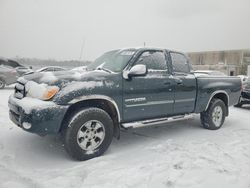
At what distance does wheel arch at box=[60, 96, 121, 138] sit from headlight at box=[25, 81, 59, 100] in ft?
0.98

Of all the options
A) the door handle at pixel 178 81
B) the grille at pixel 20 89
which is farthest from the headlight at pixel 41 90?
the door handle at pixel 178 81

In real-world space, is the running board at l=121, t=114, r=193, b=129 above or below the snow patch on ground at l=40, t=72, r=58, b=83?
below

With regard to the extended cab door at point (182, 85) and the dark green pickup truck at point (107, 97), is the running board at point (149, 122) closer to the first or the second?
the dark green pickup truck at point (107, 97)

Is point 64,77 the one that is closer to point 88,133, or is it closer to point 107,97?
point 107,97

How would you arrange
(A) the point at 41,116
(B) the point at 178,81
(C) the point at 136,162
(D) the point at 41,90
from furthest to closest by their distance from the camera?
(B) the point at 178,81 → (C) the point at 136,162 → (D) the point at 41,90 → (A) the point at 41,116

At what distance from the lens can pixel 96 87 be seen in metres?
3.89

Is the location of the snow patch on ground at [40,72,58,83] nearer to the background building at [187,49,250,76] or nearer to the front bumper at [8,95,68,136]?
the front bumper at [8,95,68,136]

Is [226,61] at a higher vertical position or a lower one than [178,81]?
higher

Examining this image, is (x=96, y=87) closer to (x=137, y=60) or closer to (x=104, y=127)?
(x=104, y=127)

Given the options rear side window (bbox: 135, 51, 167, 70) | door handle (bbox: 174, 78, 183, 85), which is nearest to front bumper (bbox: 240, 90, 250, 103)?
door handle (bbox: 174, 78, 183, 85)

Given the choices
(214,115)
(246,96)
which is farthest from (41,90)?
(246,96)

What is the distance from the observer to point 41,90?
367 centimetres

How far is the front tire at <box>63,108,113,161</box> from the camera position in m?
3.70

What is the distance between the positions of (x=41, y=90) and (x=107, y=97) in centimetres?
100
